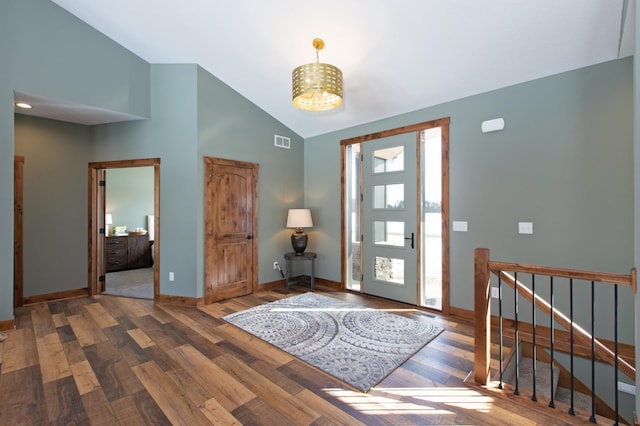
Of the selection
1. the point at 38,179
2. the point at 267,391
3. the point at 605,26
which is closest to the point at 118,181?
the point at 38,179

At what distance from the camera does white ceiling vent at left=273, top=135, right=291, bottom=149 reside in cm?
521

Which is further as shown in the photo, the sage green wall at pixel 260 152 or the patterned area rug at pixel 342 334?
the sage green wall at pixel 260 152

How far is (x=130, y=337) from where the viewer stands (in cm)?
312

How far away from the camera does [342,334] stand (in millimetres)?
3191

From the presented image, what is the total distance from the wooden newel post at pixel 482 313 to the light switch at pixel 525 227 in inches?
55.5

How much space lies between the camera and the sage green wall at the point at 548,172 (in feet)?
9.05

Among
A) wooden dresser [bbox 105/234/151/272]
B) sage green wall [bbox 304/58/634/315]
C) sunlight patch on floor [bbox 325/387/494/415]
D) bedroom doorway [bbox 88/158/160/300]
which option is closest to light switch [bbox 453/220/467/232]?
sage green wall [bbox 304/58/634/315]

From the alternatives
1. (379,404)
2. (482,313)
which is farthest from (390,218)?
(379,404)

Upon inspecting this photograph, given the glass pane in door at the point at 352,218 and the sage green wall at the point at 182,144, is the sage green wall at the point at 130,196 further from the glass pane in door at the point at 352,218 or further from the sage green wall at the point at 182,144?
the glass pane in door at the point at 352,218

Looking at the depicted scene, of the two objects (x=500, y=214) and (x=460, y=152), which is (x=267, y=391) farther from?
(x=460, y=152)

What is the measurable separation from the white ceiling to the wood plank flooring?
9.73 feet

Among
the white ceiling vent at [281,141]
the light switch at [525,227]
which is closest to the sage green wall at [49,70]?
the white ceiling vent at [281,141]

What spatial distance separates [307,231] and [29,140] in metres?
4.43

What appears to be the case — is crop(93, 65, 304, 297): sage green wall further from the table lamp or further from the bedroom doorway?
the table lamp
